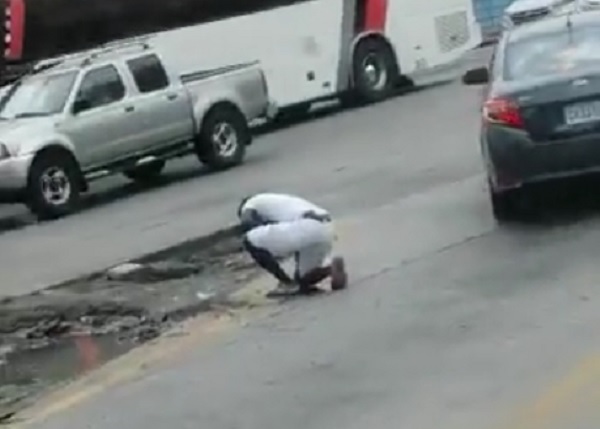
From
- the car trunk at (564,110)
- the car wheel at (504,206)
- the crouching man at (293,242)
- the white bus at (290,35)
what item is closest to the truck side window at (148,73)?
the white bus at (290,35)

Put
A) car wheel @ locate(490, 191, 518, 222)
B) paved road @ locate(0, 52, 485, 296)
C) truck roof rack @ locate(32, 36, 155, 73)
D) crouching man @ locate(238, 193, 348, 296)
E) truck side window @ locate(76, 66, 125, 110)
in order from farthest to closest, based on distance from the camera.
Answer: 1. truck roof rack @ locate(32, 36, 155, 73)
2. truck side window @ locate(76, 66, 125, 110)
3. paved road @ locate(0, 52, 485, 296)
4. car wheel @ locate(490, 191, 518, 222)
5. crouching man @ locate(238, 193, 348, 296)

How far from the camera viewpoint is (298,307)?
11.9m

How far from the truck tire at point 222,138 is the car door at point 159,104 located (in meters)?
0.27

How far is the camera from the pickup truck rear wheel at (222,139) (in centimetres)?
2439

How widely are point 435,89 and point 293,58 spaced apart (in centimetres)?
338

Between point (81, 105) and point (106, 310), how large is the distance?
395 inches

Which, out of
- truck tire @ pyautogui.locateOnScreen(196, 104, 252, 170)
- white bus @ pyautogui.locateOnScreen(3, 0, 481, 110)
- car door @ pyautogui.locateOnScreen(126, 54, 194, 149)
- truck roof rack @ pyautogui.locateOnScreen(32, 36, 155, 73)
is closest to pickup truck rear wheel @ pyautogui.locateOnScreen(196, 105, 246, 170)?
truck tire @ pyautogui.locateOnScreen(196, 104, 252, 170)

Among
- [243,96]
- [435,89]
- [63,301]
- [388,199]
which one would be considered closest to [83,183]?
[243,96]

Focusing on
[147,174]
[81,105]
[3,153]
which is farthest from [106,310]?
[147,174]

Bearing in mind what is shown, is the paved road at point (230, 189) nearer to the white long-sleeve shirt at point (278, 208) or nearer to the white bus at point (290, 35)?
the white bus at point (290, 35)

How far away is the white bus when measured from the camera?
87.2 ft

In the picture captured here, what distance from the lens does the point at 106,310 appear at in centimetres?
1305

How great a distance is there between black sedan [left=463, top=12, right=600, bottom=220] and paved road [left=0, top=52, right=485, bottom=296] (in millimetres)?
3239

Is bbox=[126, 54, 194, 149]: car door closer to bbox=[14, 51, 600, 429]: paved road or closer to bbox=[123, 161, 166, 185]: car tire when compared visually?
bbox=[123, 161, 166, 185]: car tire
